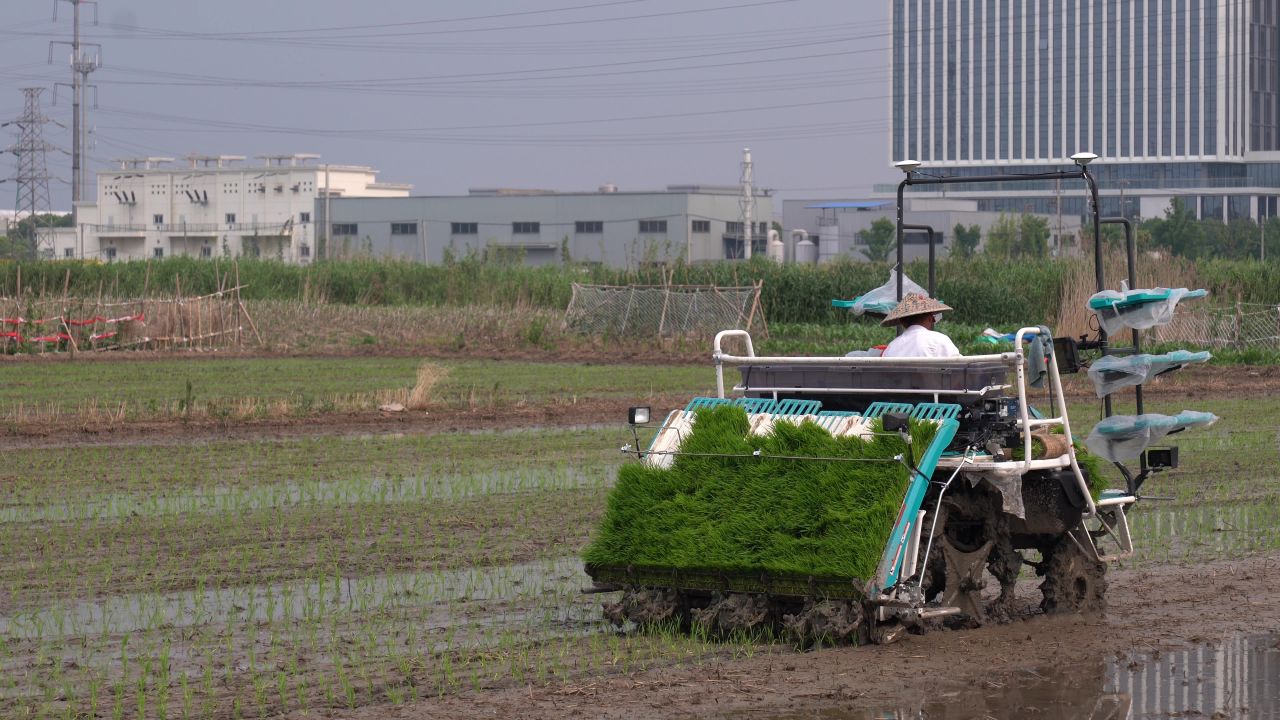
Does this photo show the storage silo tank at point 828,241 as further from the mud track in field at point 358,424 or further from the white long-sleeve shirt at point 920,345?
the white long-sleeve shirt at point 920,345

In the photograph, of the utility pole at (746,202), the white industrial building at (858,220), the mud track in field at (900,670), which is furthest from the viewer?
the white industrial building at (858,220)

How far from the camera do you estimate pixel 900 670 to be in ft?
27.8

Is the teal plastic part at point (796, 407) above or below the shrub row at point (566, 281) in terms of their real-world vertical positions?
below

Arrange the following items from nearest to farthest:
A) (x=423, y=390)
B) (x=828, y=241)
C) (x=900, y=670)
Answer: (x=900, y=670)
(x=423, y=390)
(x=828, y=241)

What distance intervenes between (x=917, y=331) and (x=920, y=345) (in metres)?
0.18

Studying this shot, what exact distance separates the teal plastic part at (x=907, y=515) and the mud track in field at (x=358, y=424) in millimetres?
14641

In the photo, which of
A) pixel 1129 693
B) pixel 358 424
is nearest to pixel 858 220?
pixel 358 424

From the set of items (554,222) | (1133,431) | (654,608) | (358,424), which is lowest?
(654,608)

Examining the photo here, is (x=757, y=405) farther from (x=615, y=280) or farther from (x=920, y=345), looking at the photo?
(x=615, y=280)

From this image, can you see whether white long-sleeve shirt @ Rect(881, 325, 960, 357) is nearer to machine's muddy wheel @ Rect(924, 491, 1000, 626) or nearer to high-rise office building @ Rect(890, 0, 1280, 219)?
machine's muddy wheel @ Rect(924, 491, 1000, 626)

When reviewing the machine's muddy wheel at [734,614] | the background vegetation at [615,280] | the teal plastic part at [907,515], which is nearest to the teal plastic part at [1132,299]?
the teal plastic part at [907,515]

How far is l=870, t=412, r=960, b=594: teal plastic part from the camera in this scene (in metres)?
8.56

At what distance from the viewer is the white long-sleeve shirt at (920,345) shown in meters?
9.47

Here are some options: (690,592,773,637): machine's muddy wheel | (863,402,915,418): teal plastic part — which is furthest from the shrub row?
(690,592,773,637): machine's muddy wheel
